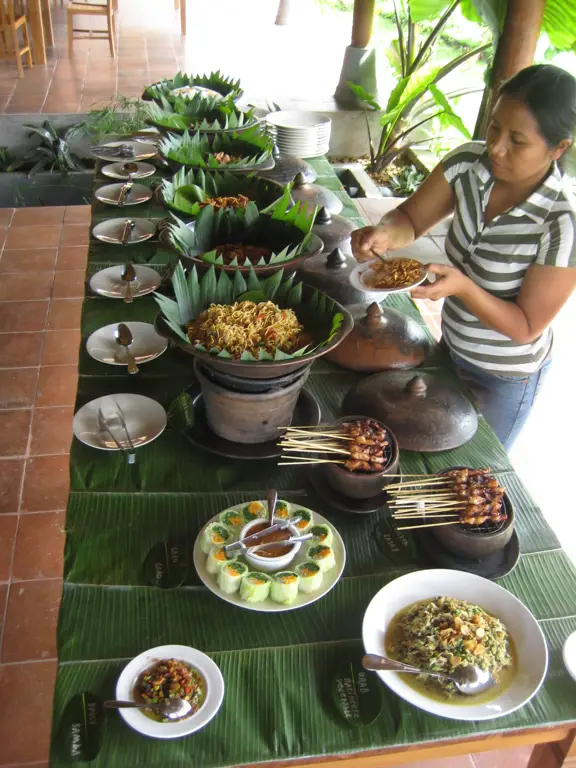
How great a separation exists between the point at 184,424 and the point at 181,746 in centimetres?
74

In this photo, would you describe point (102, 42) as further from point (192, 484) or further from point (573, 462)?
point (192, 484)

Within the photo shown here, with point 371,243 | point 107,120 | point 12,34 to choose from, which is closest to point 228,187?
point 371,243

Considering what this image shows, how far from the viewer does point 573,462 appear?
3.08m

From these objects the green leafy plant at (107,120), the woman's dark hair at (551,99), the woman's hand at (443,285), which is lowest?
the green leafy plant at (107,120)

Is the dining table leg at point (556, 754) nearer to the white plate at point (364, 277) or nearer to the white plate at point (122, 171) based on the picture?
the white plate at point (364, 277)

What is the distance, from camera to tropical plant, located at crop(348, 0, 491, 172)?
394 centimetres

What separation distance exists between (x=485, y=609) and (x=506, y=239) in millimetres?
960

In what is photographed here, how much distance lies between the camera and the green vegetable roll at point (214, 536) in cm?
119

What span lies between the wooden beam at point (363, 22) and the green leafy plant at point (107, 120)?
192 centimetres

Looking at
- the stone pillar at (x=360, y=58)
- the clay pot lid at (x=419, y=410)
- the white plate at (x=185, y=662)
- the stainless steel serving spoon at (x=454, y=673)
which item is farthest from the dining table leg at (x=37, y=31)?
the stainless steel serving spoon at (x=454, y=673)

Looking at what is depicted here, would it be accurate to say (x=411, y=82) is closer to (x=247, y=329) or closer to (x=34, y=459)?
(x=34, y=459)

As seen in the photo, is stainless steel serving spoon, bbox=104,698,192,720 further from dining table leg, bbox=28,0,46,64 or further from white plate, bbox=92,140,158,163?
dining table leg, bbox=28,0,46,64

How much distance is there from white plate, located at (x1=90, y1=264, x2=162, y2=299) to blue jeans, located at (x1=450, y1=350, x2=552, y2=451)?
100cm

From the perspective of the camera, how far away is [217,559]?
3.77 ft
